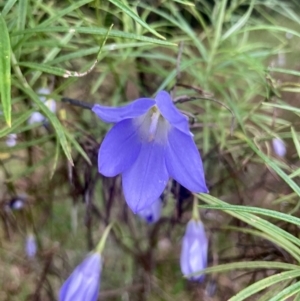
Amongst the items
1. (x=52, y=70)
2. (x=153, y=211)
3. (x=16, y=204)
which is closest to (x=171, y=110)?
(x=52, y=70)

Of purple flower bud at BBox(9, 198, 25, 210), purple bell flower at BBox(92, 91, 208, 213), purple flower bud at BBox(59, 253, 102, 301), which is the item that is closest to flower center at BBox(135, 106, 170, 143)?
purple bell flower at BBox(92, 91, 208, 213)

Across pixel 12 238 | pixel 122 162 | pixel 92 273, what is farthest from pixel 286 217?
pixel 12 238

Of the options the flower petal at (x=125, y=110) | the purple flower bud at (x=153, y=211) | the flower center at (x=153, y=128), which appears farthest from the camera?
the purple flower bud at (x=153, y=211)

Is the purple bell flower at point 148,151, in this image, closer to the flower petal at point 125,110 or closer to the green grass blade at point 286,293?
the flower petal at point 125,110

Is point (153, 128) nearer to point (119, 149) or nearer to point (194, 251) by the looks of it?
point (119, 149)

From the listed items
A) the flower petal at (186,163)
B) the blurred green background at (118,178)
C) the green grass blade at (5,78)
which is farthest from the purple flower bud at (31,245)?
the green grass blade at (5,78)

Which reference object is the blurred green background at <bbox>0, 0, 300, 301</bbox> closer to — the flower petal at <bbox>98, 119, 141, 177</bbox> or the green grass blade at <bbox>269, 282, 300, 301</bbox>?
the flower petal at <bbox>98, 119, 141, 177</bbox>
